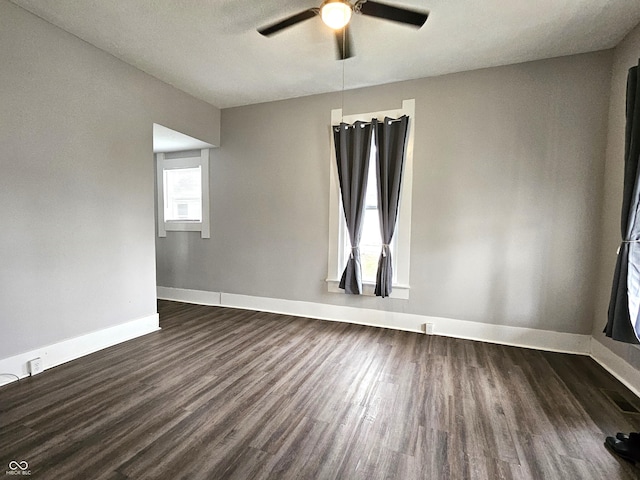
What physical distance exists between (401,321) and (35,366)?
3548 millimetres

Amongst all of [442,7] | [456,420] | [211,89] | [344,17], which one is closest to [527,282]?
Result: [456,420]

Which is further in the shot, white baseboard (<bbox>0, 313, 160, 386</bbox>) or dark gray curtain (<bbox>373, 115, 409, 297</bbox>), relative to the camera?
dark gray curtain (<bbox>373, 115, 409, 297</bbox>)

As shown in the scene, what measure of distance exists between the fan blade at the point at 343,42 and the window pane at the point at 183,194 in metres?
2.97

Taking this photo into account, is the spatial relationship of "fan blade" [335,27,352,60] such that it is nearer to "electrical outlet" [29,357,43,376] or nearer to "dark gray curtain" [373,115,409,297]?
"dark gray curtain" [373,115,409,297]

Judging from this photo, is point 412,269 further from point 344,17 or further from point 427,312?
point 344,17

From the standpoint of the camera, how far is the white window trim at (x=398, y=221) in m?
3.43

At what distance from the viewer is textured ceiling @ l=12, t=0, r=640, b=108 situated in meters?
2.23

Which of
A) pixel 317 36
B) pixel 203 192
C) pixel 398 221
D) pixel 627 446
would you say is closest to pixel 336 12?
pixel 317 36

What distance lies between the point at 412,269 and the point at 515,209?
4.11 feet

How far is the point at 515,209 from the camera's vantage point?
3.07m

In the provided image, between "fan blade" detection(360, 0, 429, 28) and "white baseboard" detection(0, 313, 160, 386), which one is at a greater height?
"fan blade" detection(360, 0, 429, 28)

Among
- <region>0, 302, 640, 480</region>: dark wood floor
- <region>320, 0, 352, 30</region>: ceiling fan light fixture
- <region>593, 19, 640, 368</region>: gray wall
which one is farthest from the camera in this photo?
<region>593, 19, 640, 368</region>: gray wall

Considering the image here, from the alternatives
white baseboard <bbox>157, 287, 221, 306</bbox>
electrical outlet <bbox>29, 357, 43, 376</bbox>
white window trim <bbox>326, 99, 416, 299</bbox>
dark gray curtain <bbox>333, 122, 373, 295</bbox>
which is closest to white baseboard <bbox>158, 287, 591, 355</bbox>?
white baseboard <bbox>157, 287, 221, 306</bbox>

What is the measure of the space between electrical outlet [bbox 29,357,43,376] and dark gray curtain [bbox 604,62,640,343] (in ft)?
14.6
